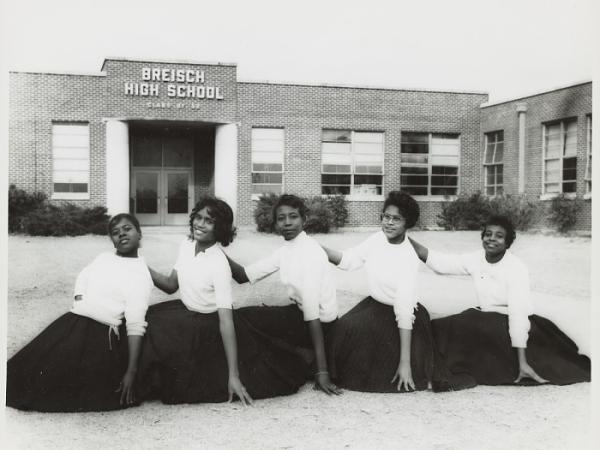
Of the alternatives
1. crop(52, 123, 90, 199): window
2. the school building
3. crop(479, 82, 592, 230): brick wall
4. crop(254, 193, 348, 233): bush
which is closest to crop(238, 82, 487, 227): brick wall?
the school building

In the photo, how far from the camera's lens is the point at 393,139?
10008mm

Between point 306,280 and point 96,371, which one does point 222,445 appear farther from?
point 306,280

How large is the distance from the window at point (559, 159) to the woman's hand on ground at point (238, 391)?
8.36 metres

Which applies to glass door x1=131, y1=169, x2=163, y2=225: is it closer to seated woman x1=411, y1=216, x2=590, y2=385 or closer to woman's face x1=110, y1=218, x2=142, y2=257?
woman's face x1=110, y1=218, x2=142, y2=257

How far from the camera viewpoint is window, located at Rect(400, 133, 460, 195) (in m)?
8.72

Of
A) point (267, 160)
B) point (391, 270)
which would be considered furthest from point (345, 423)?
point (267, 160)

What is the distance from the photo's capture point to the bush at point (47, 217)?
259 inches

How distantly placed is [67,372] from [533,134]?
10847 millimetres

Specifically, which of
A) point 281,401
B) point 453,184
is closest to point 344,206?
point 453,184

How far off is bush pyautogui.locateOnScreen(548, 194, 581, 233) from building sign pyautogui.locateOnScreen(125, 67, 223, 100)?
214 inches

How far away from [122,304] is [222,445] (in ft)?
3.12

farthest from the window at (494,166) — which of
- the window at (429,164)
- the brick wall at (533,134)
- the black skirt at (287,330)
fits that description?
the black skirt at (287,330)

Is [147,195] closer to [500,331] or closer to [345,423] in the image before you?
[500,331]

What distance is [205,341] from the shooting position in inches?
119
